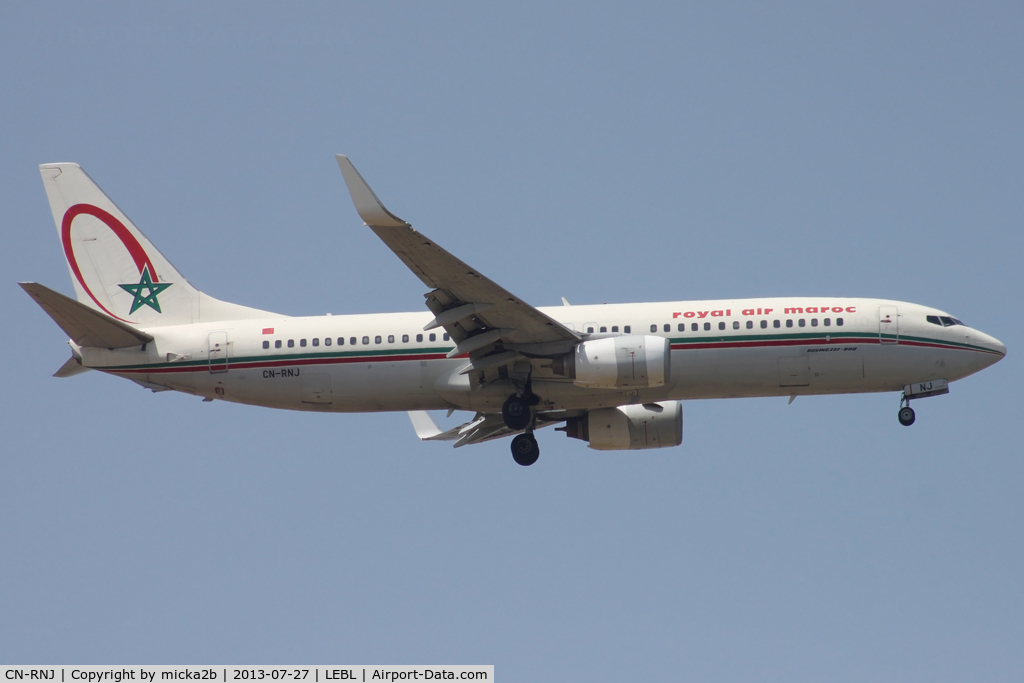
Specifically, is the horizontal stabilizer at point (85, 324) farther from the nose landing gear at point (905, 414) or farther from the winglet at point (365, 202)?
the nose landing gear at point (905, 414)

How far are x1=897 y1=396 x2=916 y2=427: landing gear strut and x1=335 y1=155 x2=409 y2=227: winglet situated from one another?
1555 centimetres

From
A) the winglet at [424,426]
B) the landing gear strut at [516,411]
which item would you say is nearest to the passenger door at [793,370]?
the landing gear strut at [516,411]

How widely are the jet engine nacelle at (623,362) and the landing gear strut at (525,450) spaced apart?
A: 12.2ft

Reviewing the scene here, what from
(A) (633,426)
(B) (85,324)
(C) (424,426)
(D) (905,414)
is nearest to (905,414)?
(D) (905,414)

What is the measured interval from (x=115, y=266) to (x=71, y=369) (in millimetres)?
3814

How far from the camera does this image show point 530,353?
32844 millimetres

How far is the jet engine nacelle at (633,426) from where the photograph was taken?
3656 centimetres

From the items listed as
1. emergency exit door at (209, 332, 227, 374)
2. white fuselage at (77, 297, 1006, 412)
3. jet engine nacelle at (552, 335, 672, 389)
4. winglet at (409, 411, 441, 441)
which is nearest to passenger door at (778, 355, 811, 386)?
white fuselage at (77, 297, 1006, 412)

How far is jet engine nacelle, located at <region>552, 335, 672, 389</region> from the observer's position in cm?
3142

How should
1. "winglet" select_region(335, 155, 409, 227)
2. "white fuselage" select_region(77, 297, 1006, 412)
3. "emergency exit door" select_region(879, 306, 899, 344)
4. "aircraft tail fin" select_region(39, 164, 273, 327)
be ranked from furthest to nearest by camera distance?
"aircraft tail fin" select_region(39, 164, 273, 327) → "emergency exit door" select_region(879, 306, 899, 344) → "white fuselage" select_region(77, 297, 1006, 412) → "winglet" select_region(335, 155, 409, 227)

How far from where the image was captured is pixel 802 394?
3384 cm

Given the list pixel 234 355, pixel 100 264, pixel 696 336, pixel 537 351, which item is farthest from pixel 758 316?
pixel 100 264

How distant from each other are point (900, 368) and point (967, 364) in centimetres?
211

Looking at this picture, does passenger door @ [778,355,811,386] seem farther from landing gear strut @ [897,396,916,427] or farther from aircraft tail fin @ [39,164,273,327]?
aircraft tail fin @ [39,164,273,327]
